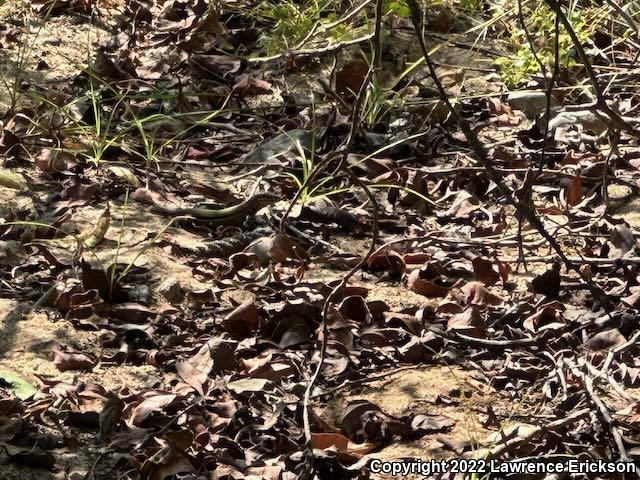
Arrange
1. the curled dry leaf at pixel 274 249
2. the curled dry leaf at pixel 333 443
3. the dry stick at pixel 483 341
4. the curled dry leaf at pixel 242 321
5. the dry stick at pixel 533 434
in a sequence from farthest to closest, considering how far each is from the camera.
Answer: the curled dry leaf at pixel 274 249
the curled dry leaf at pixel 242 321
the dry stick at pixel 483 341
the curled dry leaf at pixel 333 443
the dry stick at pixel 533 434

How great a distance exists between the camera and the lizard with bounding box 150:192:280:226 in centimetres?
384

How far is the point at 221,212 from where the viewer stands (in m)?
3.84

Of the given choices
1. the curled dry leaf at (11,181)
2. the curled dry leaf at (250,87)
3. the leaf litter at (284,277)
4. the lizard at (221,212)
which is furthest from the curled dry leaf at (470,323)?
the curled dry leaf at (250,87)

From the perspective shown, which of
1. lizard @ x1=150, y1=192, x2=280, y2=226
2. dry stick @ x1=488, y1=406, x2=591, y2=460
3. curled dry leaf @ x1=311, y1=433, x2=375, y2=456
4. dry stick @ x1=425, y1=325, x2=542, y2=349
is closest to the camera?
dry stick @ x1=488, y1=406, x2=591, y2=460

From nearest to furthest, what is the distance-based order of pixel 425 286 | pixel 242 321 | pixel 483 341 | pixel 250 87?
pixel 483 341
pixel 242 321
pixel 425 286
pixel 250 87

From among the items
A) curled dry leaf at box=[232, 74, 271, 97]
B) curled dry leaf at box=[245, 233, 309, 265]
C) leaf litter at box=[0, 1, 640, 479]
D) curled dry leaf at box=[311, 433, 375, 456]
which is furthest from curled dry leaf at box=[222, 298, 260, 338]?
curled dry leaf at box=[232, 74, 271, 97]

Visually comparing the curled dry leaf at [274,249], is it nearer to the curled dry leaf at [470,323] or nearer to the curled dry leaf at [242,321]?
the curled dry leaf at [242,321]

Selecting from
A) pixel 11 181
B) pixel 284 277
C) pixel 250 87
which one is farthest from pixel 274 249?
pixel 250 87

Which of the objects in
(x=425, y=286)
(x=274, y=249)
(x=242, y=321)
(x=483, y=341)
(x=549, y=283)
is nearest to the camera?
(x=483, y=341)

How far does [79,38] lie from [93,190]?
1660 millimetres

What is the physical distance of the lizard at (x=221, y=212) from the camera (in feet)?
12.6

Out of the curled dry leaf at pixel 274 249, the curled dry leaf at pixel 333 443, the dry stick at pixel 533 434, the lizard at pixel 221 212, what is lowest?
the lizard at pixel 221 212

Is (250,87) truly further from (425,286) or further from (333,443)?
(333,443)

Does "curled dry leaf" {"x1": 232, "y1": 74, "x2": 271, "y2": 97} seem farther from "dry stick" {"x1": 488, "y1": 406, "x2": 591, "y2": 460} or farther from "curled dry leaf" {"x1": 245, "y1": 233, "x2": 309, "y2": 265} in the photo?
"dry stick" {"x1": 488, "y1": 406, "x2": 591, "y2": 460}
